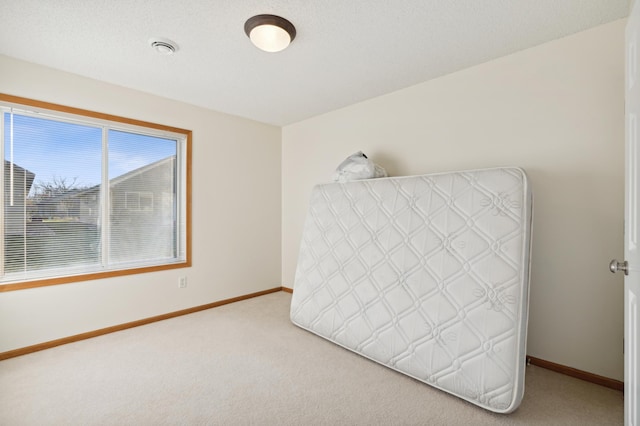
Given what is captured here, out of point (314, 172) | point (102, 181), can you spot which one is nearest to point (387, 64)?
point (314, 172)

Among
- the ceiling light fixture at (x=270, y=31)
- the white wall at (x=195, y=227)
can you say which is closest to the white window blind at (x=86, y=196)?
the white wall at (x=195, y=227)

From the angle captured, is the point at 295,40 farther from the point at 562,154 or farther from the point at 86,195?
the point at 86,195

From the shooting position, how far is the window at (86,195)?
2.50 m

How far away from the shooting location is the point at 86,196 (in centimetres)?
285

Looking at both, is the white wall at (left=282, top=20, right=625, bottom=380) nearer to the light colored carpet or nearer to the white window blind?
the light colored carpet

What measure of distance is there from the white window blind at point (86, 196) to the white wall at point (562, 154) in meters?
2.86

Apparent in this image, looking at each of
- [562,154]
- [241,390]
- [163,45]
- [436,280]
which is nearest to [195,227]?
[163,45]

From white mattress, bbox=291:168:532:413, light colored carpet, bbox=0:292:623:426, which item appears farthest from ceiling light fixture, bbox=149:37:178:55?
light colored carpet, bbox=0:292:623:426

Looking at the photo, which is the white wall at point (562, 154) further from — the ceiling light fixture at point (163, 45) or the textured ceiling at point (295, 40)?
the ceiling light fixture at point (163, 45)

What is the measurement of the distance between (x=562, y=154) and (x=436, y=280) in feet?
4.20

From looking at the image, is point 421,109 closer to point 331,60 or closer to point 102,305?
point 331,60

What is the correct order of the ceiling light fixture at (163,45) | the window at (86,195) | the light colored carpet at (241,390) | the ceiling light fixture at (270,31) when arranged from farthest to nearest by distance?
the window at (86,195) < the ceiling light fixture at (163,45) < the ceiling light fixture at (270,31) < the light colored carpet at (241,390)

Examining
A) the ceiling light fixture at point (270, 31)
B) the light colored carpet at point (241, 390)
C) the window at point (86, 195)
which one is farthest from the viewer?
the window at point (86, 195)

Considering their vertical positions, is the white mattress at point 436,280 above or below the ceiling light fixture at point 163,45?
below
